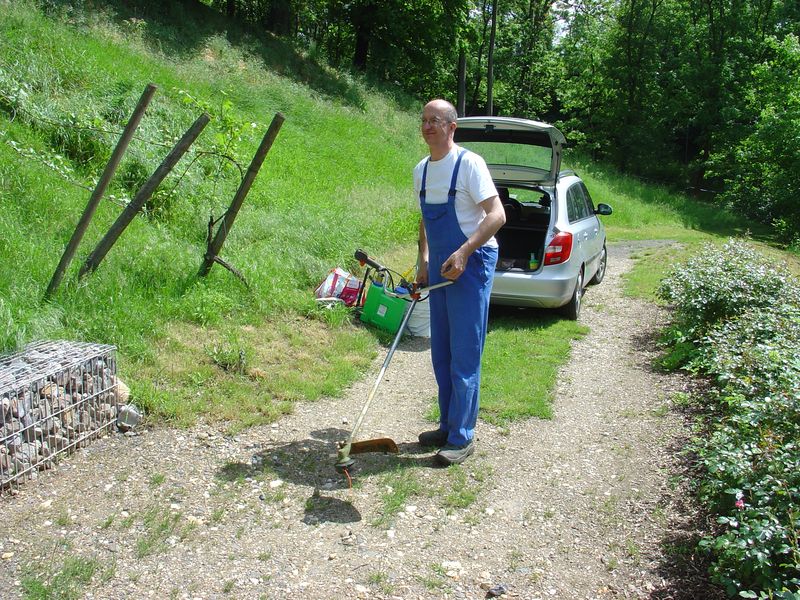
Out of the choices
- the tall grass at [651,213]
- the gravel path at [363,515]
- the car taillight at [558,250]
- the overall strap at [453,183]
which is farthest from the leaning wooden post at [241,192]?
the tall grass at [651,213]

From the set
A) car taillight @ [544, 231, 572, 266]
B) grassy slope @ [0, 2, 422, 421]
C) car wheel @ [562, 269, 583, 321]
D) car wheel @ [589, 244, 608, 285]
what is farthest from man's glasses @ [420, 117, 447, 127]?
car wheel @ [589, 244, 608, 285]

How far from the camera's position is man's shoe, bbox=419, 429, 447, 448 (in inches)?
197

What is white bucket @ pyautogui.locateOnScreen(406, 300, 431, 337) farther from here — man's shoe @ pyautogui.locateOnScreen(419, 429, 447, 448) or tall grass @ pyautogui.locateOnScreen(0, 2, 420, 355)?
man's shoe @ pyautogui.locateOnScreen(419, 429, 447, 448)

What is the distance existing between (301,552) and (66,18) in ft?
46.1

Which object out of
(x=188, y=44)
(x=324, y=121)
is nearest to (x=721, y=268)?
(x=324, y=121)

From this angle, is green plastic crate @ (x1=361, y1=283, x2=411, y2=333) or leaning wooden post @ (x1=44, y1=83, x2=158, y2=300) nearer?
leaning wooden post @ (x1=44, y1=83, x2=158, y2=300)

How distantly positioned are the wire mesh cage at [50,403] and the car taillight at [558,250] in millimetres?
4777

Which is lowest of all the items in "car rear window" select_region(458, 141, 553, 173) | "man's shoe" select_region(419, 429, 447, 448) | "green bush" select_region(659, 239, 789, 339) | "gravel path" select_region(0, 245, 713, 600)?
"gravel path" select_region(0, 245, 713, 600)

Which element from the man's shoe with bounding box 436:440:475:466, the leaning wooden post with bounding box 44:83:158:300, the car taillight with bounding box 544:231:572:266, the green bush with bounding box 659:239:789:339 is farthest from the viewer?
the car taillight with bounding box 544:231:572:266

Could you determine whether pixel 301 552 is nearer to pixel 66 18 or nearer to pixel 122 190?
pixel 122 190

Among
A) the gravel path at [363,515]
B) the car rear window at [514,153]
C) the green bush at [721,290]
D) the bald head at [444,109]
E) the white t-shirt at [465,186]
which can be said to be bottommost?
the gravel path at [363,515]

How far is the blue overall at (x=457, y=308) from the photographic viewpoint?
4.51 metres

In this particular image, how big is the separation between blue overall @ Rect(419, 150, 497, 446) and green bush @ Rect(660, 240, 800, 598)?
4.62 feet

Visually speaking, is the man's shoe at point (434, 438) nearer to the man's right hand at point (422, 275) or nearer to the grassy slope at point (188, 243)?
the grassy slope at point (188, 243)
